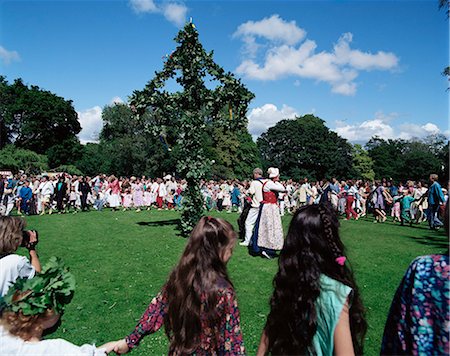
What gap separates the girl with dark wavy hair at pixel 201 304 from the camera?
2416 mm

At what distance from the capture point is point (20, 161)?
45781 mm

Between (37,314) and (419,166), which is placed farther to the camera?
(419,166)

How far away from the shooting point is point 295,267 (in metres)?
2.38

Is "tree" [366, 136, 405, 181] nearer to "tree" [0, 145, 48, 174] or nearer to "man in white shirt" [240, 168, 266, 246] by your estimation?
"tree" [0, 145, 48, 174]

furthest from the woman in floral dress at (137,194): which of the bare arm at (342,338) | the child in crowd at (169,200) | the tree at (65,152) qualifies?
the tree at (65,152)

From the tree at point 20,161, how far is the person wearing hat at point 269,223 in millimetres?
43254

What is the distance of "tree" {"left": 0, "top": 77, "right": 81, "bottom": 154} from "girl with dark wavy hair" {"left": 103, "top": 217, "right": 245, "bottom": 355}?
58.2 metres

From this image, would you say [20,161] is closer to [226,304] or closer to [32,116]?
[32,116]

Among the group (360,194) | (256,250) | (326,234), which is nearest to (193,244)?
(326,234)

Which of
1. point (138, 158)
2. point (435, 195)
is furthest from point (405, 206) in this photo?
point (138, 158)

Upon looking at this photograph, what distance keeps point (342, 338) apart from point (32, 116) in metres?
60.4

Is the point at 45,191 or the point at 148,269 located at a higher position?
the point at 45,191

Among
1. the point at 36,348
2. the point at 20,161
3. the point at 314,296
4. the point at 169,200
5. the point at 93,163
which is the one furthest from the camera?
the point at 93,163

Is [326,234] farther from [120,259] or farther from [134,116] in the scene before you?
[134,116]
